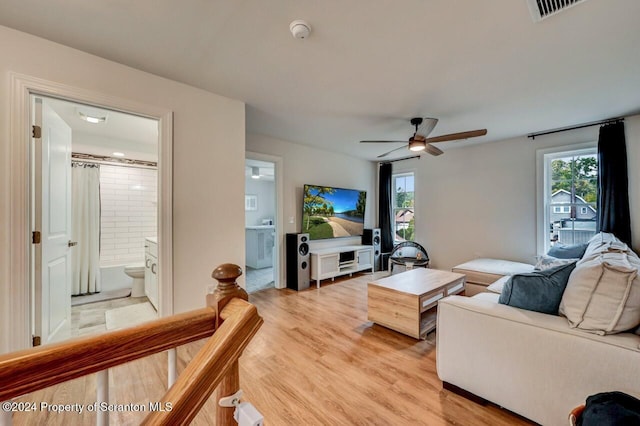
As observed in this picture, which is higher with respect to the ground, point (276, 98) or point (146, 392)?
point (276, 98)

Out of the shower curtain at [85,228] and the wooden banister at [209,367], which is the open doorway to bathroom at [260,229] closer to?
the shower curtain at [85,228]

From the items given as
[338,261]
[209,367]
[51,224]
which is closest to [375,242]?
[338,261]

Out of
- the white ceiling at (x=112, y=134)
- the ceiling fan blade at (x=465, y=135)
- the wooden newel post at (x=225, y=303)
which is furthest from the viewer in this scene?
the white ceiling at (x=112, y=134)

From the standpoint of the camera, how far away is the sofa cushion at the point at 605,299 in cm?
124

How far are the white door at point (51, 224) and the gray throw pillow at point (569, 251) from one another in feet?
17.4

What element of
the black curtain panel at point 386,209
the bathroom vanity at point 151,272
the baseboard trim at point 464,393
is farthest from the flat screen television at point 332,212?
the baseboard trim at point 464,393

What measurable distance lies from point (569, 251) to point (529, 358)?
2623mm

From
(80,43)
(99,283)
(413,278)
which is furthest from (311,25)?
(99,283)

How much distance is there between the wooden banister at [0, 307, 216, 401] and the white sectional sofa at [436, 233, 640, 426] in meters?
1.63

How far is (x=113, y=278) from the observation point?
3.99 meters

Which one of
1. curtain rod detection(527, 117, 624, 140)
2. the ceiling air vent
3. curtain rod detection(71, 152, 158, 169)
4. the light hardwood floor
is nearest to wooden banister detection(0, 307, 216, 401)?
the light hardwood floor

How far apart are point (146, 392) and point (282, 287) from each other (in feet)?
8.20

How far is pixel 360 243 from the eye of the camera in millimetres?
5555

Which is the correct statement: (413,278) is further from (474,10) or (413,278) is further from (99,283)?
(99,283)
